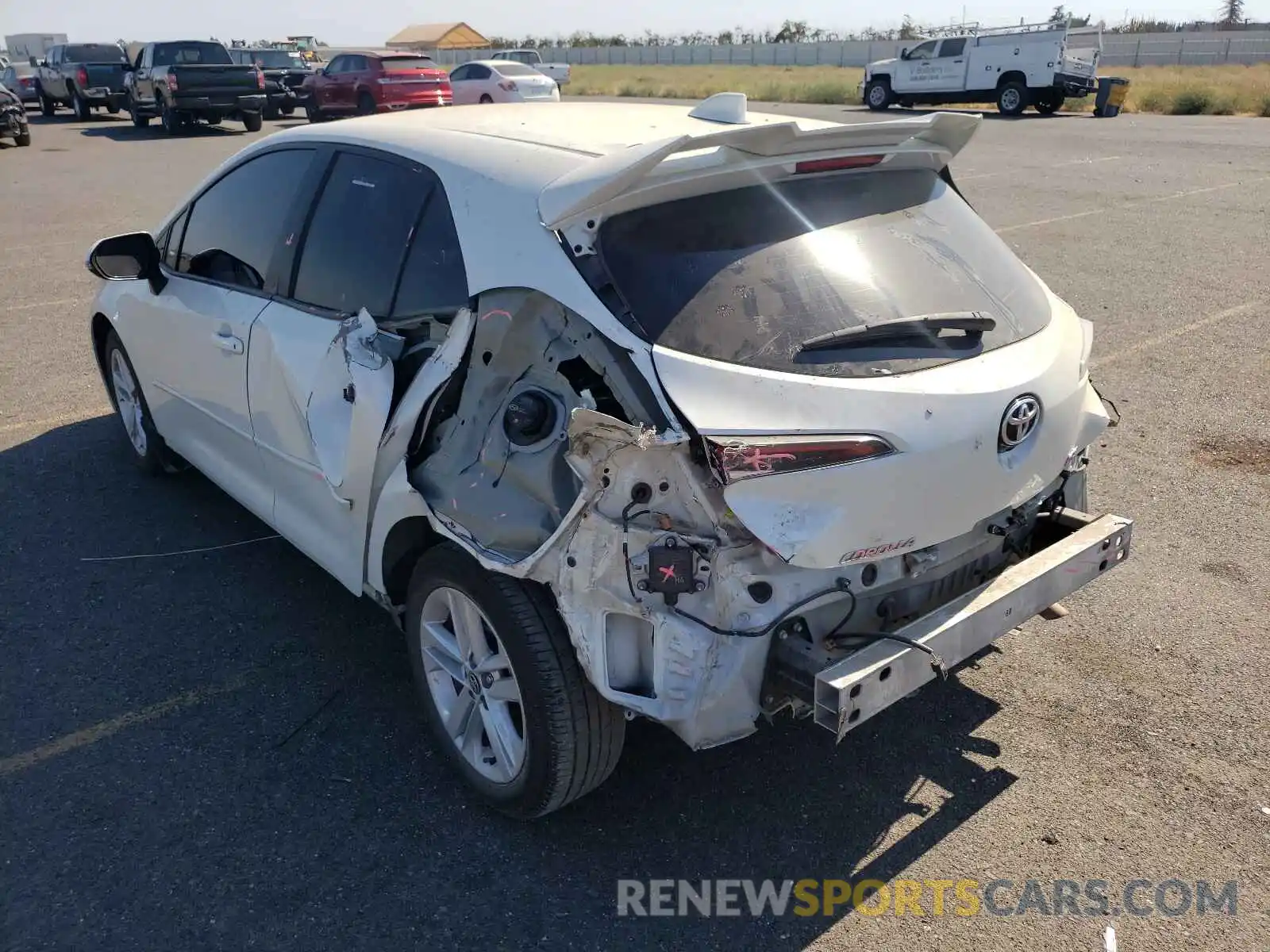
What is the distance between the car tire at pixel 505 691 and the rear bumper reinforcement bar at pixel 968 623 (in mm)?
680

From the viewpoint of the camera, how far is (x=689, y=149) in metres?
2.79

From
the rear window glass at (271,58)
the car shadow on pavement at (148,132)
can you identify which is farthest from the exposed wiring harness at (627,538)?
the rear window glass at (271,58)

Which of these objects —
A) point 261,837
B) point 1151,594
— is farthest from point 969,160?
point 261,837

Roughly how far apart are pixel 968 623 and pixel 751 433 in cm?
83

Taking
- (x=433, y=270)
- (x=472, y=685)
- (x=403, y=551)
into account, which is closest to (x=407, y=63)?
(x=433, y=270)

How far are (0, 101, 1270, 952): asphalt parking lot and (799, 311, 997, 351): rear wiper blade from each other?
1.38 m

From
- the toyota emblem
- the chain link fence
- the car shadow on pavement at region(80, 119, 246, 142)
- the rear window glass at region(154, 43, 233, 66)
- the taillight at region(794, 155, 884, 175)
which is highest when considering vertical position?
the chain link fence

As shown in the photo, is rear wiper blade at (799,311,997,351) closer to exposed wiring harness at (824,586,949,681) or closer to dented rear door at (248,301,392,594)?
exposed wiring harness at (824,586,949,681)

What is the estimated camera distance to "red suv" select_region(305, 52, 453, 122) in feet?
80.9

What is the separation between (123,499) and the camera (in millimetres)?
5309

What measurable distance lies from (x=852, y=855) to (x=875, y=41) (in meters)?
66.2

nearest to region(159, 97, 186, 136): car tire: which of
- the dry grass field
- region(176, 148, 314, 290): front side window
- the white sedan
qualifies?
the white sedan

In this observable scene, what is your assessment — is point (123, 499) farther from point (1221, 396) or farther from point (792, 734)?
point (1221, 396)

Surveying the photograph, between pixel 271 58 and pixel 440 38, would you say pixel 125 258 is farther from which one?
pixel 440 38
